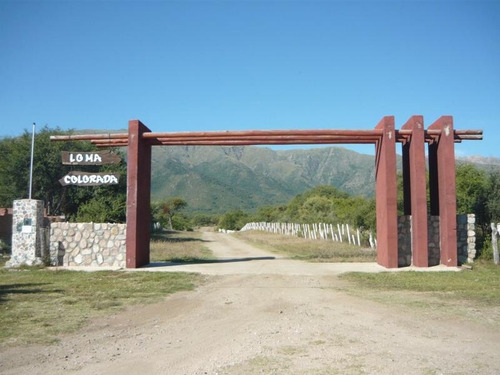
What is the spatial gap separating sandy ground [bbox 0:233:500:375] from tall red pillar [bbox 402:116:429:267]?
6.12m

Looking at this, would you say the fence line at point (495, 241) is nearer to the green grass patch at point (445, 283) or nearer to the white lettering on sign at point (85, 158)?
the green grass patch at point (445, 283)

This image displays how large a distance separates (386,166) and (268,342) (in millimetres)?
10369

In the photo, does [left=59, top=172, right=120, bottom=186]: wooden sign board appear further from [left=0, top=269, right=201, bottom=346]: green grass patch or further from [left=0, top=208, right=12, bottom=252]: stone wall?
[left=0, top=208, right=12, bottom=252]: stone wall

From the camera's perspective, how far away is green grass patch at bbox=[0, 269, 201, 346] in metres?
7.65

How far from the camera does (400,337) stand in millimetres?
6906

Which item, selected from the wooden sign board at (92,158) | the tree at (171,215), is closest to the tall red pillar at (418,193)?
the wooden sign board at (92,158)

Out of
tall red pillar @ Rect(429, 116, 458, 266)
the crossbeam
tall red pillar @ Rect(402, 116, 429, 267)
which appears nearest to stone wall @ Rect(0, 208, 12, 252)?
the crossbeam

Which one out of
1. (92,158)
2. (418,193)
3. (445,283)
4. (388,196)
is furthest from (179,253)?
(445,283)

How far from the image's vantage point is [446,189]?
51.3 feet

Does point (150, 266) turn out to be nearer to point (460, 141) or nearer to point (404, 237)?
point (404, 237)

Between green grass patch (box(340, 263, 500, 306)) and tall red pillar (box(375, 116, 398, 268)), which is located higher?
tall red pillar (box(375, 116, 398, 268))

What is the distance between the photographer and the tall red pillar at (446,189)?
50.7 feet

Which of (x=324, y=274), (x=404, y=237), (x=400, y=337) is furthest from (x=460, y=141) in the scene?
(x=400, y=337)

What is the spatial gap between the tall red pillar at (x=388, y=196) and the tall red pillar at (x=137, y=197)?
8523 mm
